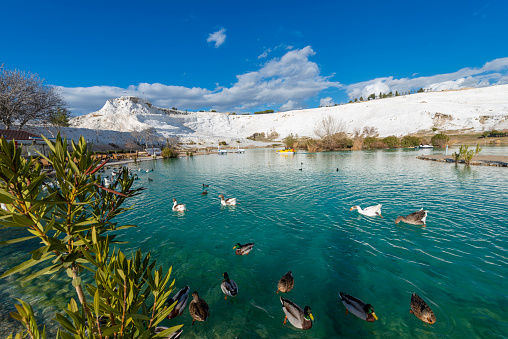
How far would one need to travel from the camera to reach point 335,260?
784 centimetres

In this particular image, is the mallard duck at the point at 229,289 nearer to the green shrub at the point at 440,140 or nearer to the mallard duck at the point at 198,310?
the mallard duck at the point at 198,310

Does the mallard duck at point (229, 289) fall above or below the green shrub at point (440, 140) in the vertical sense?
below

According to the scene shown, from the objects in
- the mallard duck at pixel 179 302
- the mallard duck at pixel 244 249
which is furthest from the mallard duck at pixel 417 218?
the mallard duck at pixel 179 302

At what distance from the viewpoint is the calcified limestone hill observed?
83825 millimetres

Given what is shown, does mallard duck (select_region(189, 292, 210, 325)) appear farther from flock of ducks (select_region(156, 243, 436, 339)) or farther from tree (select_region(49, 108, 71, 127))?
tree (select_region(49, 108, 71, 127))

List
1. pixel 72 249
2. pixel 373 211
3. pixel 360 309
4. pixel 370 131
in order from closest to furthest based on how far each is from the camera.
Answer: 1. pixel 72 249
2. pixel 360 309
3. pixel 373 211
4. pixel 370 131

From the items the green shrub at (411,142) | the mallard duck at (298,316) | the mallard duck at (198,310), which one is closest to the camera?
the mallard duck at (298,316)

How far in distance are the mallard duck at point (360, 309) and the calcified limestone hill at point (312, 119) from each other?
Answer: 83004 millimetres

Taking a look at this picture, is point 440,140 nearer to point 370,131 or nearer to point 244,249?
point 370,131

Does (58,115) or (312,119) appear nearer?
(58,115)

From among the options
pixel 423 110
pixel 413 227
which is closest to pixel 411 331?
pixel 413 227

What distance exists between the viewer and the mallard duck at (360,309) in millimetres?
5145

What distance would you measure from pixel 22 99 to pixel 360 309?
40.0 meters

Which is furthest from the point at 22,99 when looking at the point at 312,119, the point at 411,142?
the point at 312,119
